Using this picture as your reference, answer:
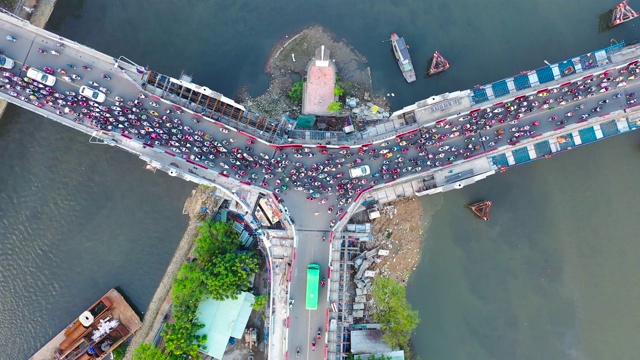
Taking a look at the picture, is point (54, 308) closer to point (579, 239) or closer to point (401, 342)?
point (401, 342)

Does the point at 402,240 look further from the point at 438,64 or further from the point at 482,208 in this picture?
the point at 438,64

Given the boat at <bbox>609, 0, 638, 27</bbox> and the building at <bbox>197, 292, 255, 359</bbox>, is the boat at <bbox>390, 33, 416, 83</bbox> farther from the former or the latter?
the building at <bbox>197, 292, 255, 359</bbox>

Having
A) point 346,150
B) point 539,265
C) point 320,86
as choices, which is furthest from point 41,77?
point 539,265

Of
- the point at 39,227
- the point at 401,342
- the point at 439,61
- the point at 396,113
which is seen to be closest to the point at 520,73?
the point at 439,61

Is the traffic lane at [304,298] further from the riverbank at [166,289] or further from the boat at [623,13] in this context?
the boat at [623,13]

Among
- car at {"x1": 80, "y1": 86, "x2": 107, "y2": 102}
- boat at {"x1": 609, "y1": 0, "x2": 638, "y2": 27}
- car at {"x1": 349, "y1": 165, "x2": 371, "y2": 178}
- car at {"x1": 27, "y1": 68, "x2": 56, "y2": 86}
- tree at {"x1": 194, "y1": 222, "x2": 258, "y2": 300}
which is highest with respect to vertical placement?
boat at {"x1": 609, "y1": 0, "x2": 638, "y2": 27}

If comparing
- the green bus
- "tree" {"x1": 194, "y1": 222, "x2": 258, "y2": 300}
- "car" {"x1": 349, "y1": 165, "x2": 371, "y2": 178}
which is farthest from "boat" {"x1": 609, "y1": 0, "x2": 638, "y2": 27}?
"tree" {"x1": 194, "y1": 222, "x2": 258, "y2": 300}
